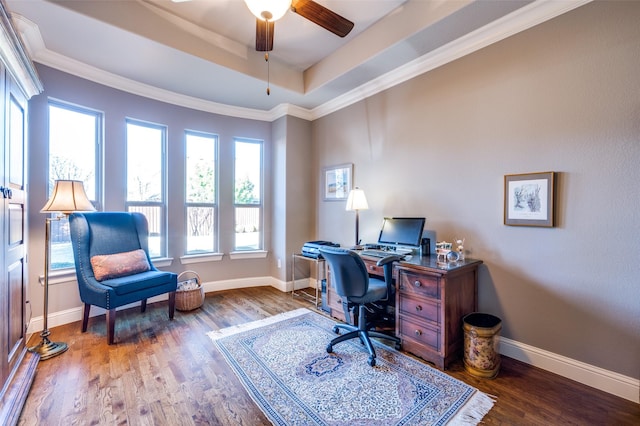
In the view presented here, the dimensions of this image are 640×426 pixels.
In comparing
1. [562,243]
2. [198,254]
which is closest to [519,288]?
[562,243]

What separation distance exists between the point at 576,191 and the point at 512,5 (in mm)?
1458

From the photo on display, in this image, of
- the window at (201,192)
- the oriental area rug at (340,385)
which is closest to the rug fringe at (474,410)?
the oriental area rug at (340,385)

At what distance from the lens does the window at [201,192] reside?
386 cm

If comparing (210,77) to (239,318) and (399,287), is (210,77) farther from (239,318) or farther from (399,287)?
(399,287)

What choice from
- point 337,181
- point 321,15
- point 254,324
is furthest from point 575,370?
point 321,15

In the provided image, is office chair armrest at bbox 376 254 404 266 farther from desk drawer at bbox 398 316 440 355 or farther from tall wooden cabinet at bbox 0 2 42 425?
tall wooden cabinet at bbox 0 2 42 425

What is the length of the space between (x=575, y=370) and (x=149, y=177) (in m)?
4.64

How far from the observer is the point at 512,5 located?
204 cm

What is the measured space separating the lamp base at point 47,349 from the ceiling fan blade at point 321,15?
10.7ft

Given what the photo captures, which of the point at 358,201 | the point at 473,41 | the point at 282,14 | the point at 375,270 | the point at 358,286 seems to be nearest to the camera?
the point at 282,14

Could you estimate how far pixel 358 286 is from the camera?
2.17 meters

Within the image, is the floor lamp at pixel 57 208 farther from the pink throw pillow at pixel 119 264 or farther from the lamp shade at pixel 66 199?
the pink throw pillow at pixel 119 264

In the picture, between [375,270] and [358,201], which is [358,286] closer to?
[375,270]

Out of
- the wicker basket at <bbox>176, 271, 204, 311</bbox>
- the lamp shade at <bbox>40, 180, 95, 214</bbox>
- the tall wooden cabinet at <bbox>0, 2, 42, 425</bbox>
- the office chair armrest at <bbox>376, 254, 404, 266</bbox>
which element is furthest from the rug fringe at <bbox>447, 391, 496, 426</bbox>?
the lamp shade at <bbox>40, 180, 95, 214</bbox>
